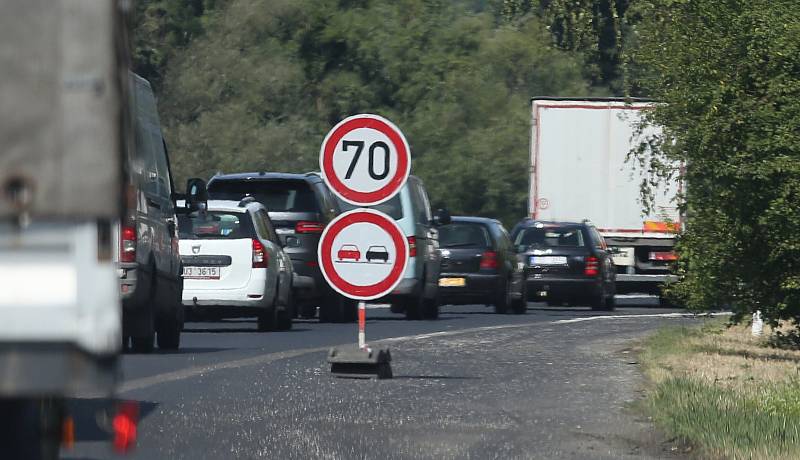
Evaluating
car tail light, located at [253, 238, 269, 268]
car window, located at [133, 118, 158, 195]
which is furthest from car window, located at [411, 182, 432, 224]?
car window, located at [133, 118, 158, 195]

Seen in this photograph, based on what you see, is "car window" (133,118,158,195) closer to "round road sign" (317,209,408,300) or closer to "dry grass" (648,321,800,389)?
"round road sign" (317,209,408,300)

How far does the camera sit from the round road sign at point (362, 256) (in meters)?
14.8

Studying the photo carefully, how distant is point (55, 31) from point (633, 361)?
13949mm

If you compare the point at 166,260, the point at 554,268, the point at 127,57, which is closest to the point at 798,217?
the point at 166,260

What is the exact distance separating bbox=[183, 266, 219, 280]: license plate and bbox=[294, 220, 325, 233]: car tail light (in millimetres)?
3345

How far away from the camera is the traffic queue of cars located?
17375 mm

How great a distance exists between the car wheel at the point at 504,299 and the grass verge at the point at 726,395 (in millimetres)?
10207

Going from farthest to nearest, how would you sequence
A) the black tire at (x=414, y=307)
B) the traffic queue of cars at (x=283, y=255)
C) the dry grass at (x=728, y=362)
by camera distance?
the black tire at (x=414, y=307) < the traffic queue of cars at (x=283, y=255) < the dry grass at (x=728, y=362)

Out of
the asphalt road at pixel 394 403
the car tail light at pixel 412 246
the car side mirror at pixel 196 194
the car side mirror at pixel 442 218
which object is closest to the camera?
the asphalt road at pixel 394 403

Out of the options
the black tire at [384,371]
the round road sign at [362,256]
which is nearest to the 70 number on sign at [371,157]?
the round road sign at [362,256]

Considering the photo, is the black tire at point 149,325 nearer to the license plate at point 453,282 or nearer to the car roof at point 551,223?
the license plate at point 453,282

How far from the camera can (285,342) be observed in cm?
2033

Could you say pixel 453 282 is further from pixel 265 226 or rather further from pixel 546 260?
pixel 265 226

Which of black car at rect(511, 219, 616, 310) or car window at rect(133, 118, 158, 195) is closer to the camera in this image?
car window at rect(133, 118, 158, 195)
